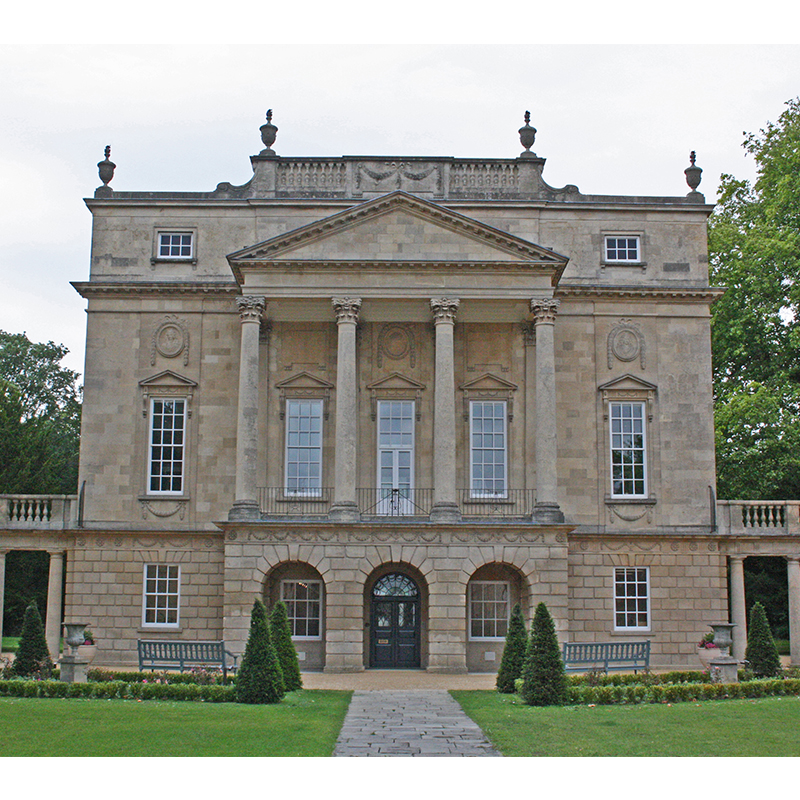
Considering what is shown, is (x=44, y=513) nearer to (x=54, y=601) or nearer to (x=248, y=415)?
(x=54, y=601)

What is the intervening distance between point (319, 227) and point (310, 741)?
64.5 ft

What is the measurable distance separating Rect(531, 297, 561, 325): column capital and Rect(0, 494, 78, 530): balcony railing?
53.3ft

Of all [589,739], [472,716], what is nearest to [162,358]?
[472,716]

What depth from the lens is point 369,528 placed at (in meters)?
30.5

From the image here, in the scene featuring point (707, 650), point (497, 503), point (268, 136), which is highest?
point (268, 136)

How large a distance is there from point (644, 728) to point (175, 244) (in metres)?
24.0

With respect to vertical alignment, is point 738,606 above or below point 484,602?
below

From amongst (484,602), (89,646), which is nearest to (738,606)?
(484,602)

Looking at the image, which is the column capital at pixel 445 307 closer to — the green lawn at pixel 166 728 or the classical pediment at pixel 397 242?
the classical pediment at pixel 397 242

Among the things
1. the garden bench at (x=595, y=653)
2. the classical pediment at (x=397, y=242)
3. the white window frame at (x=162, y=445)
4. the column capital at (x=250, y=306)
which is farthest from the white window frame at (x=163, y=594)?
the garden bench at (x=595, y=653)

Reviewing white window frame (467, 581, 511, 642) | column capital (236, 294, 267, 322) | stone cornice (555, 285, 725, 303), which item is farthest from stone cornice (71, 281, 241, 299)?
white window frame (467, 581, 511, 642)

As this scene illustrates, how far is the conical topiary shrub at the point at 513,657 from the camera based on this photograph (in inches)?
957

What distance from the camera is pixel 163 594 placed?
108ft

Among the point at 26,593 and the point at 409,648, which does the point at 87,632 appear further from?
the point at 26,593
